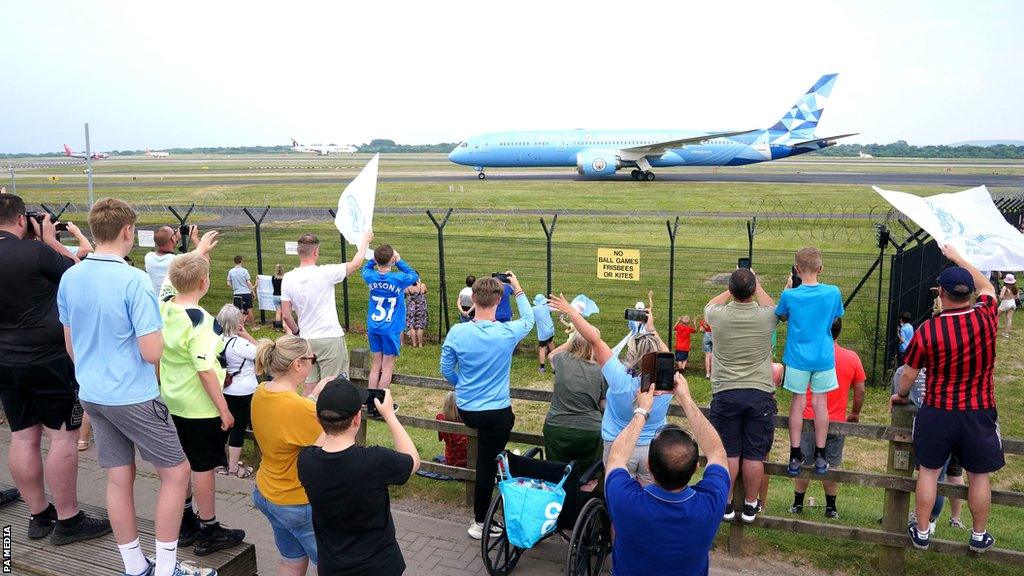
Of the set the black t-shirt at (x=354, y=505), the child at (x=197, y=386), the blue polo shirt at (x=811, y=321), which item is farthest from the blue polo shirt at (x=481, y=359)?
the blue polo shirt at (x=811, y=321)

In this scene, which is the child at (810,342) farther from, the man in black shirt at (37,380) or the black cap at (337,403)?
the man in black shirt at (37,380)

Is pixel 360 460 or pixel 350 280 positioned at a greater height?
pixel 360 460

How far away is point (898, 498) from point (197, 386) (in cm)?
434

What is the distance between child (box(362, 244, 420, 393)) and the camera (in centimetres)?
716

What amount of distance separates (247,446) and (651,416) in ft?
14.1

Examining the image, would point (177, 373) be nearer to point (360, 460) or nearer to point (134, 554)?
point (134, 554)

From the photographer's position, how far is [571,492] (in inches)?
174

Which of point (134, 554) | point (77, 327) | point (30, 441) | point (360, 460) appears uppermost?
point (77, 327)

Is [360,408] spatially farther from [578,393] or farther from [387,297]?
[387,297]

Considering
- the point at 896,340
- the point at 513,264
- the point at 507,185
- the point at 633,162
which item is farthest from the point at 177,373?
the point at 633,162

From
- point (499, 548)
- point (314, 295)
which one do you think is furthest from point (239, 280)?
point (499, 548)

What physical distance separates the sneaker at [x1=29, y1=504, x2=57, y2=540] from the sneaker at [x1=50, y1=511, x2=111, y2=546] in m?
0.10

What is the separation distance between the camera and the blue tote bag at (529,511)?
4.26 metres

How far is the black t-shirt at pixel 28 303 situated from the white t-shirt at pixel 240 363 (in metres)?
1.23
